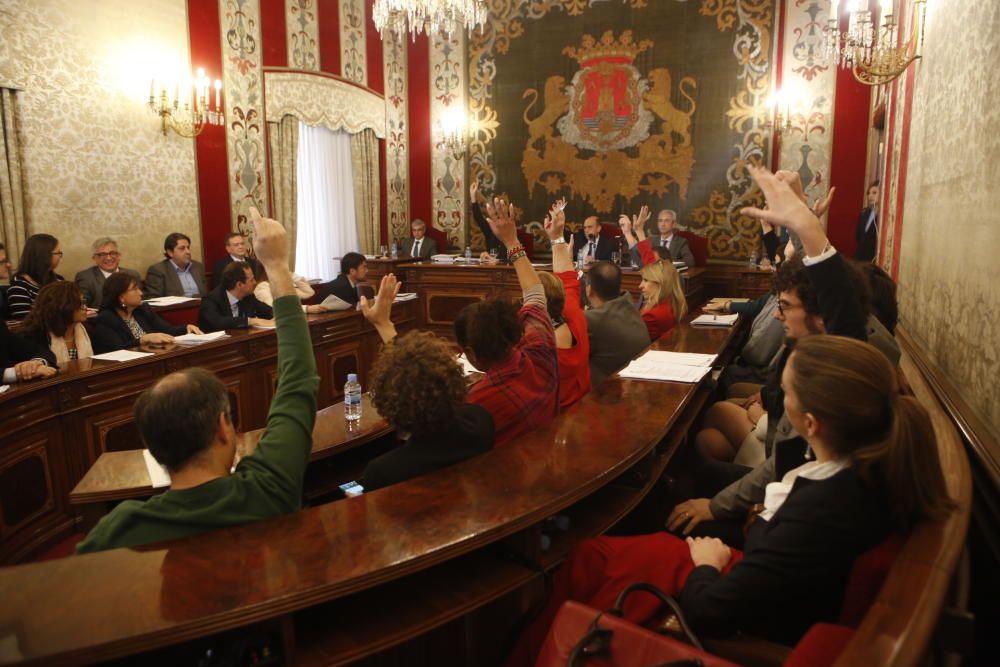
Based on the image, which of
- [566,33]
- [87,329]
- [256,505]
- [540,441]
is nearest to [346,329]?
[87,329]

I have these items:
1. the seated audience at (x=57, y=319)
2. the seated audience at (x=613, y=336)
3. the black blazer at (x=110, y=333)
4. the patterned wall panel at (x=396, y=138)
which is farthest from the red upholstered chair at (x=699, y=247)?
the seated audience at (x=57, y=319)

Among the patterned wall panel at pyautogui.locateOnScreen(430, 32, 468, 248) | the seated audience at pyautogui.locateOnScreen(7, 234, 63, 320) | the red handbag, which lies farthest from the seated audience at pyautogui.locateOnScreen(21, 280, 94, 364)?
the patterned wall panel at pyautogui.locateOnScreen(430, 32, 468, 248)

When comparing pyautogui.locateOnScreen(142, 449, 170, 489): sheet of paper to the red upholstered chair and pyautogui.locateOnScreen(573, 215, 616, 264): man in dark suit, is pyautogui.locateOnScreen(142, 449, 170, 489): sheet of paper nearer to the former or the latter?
pyautogui.locateOnScreen(573, 215, 616, 264): man in dark suit

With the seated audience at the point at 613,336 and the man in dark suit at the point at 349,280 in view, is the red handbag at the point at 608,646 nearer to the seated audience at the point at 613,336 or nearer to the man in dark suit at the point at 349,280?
the seated audience at the point at 613,336

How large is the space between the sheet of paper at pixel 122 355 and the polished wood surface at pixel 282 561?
2620 mm

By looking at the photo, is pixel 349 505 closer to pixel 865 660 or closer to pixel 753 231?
pixel 865 660

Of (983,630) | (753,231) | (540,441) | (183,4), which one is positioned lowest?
(983,630)

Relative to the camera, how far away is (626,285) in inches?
264

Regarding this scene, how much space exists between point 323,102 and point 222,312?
3986 millimetres

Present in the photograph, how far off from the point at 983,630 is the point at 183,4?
7381mm

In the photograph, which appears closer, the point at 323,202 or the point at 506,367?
the point at 506,367

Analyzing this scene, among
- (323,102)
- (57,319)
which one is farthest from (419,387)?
(323,102)

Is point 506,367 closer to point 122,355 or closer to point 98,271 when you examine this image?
point 122,355

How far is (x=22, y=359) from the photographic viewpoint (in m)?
3.36
